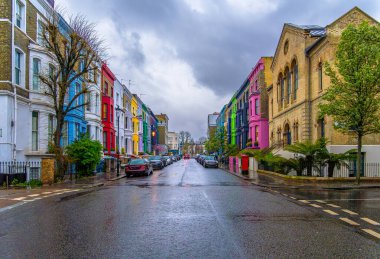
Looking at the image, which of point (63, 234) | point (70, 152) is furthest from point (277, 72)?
point (63, 234)

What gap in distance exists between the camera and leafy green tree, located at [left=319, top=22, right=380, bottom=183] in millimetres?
18719

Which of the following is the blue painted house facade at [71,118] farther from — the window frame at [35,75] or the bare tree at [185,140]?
the bare tree at [185,140]

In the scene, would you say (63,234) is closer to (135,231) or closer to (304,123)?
(135,231)

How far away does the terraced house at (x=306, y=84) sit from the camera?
2488 cm

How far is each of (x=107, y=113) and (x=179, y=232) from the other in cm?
3454

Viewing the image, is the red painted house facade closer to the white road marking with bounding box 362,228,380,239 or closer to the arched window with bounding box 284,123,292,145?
the arched window with bounding box 284,123,292,145

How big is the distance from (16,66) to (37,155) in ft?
18.9

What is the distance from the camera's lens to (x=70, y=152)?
25.5m

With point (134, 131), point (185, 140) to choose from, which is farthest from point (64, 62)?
point (185, 140)

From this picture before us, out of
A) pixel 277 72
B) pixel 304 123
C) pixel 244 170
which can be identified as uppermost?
pixel 277 72

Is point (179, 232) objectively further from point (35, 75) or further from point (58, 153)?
point (35, 75)

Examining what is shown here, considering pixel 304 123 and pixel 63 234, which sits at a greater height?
pixel 304 123

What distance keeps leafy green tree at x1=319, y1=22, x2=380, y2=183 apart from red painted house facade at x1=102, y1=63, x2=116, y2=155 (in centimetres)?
2665

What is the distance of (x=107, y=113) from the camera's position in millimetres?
40906
